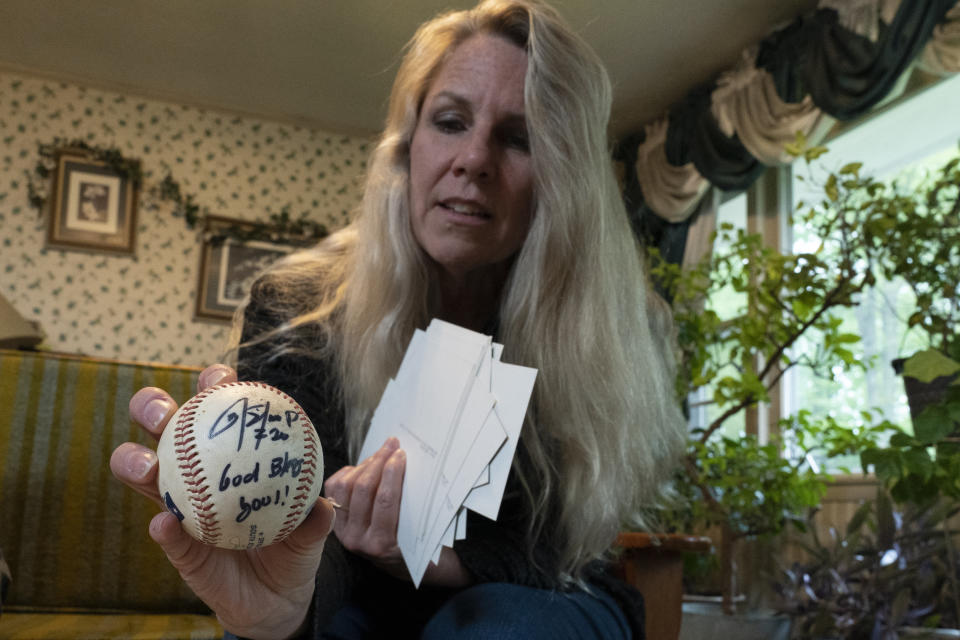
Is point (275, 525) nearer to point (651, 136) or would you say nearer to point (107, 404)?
point (107, 404)

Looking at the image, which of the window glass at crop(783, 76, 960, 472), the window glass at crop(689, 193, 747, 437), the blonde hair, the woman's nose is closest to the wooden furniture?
the blonde hair

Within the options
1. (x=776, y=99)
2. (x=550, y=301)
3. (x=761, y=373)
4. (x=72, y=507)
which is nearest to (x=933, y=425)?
(x=550, y=301)

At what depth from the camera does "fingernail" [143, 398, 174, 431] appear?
70 centimetres

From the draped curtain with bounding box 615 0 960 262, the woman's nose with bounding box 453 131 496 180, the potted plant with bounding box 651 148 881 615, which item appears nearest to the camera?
the woman's nose with bounding box 453 131 496 180

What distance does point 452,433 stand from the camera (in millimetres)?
905

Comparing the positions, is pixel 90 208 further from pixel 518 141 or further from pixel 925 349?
pixel 925 349

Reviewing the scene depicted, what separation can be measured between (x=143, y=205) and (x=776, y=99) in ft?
11.6

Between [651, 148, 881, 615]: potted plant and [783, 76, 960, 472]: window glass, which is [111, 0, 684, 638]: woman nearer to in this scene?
[651, 148, 881, 615]: potted plant

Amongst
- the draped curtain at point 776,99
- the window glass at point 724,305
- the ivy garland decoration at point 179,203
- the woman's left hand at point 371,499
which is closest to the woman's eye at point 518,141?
the woman's left hand at point 371,499

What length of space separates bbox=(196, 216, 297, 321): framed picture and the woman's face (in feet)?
13.2

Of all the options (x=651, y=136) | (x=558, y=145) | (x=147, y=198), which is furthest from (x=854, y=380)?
(x=147, y=198)

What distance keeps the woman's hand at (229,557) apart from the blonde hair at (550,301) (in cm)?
41

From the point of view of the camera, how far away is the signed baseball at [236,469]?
67cm
